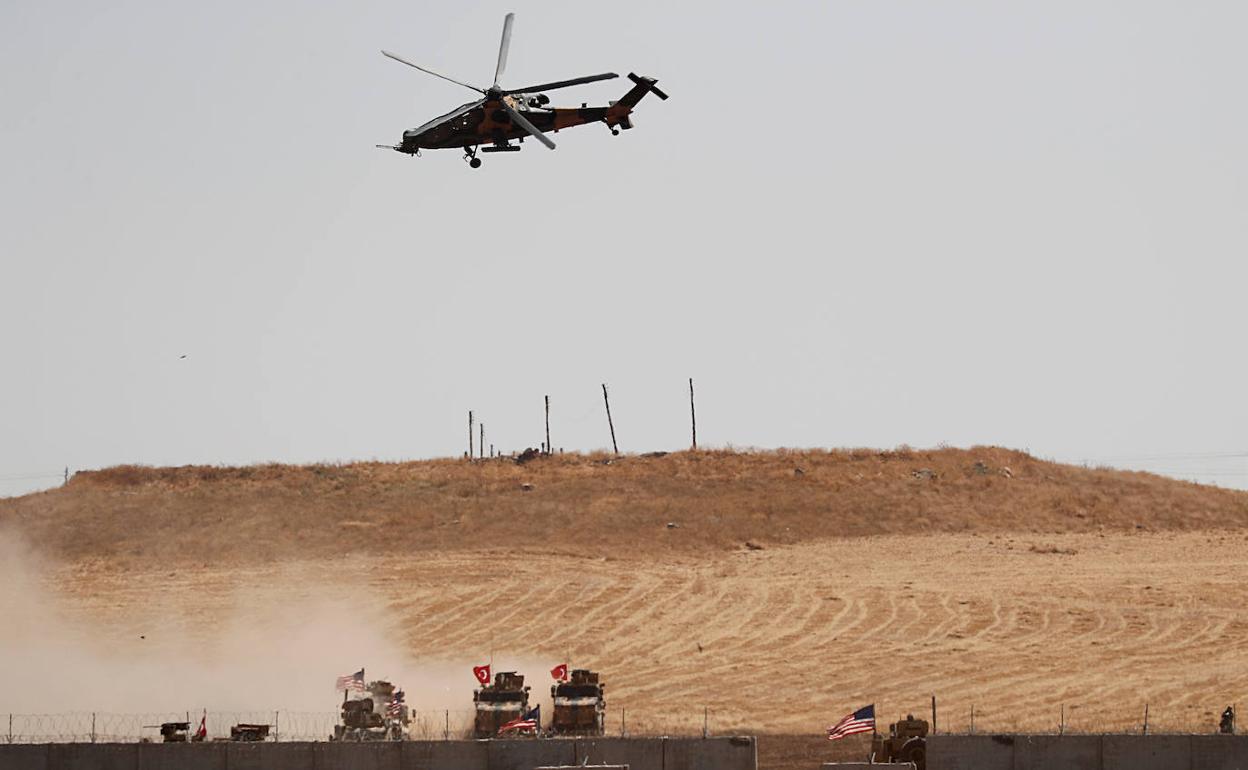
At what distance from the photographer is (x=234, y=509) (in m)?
89.0

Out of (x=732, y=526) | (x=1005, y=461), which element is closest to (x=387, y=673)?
(x=732, y=526)

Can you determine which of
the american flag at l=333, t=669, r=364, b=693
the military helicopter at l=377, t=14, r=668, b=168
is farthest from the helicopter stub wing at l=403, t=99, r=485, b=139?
the american flag at l=333, t=669, r=364, b=693

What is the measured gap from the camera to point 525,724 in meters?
36.9

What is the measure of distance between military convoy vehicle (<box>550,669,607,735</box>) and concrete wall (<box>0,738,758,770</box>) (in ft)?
14.2

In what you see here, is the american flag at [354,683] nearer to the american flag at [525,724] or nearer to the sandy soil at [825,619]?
the american flag at [525,724]

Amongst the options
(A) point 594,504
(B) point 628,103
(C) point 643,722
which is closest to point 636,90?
(B) point 628,103

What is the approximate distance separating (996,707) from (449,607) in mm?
24437

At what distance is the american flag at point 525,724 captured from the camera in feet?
121

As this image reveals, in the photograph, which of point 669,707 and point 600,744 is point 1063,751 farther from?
point 669,707

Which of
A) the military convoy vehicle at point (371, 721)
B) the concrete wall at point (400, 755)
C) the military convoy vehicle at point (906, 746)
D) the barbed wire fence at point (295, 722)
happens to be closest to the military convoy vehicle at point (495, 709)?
the military convoy vehicle at point (371, 721)

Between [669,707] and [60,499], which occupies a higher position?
[60,499]

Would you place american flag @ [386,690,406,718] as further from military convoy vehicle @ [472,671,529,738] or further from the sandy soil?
the sandy soil

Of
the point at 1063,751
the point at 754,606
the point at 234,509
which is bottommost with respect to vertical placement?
the point at 1063,751

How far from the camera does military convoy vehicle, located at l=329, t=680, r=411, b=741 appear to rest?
123 ft
